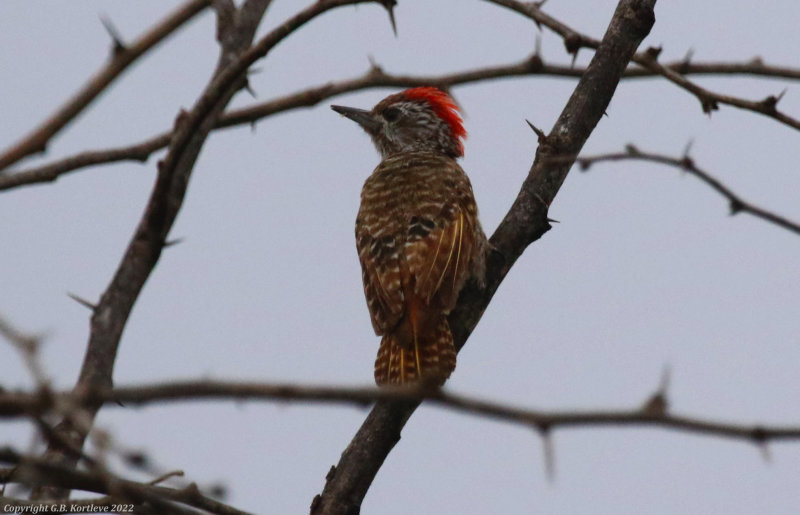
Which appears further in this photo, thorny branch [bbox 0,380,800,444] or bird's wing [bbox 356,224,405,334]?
bird's wing [bbox 356,224,405,334]

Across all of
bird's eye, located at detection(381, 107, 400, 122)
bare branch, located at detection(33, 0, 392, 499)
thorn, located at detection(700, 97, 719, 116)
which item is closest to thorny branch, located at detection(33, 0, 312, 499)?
bare branch, located at detection(33, 0, 392, 499)

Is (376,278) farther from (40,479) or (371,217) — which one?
(40,479)

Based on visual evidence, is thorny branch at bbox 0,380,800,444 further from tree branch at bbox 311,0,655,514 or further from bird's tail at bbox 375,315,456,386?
bird's tail at bbox 375,315,456,386

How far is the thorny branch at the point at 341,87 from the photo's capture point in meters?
4.11

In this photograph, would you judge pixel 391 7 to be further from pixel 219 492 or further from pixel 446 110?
pixel 446 110

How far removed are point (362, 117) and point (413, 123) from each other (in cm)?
54

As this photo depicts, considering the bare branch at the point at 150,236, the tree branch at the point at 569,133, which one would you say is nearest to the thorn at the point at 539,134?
the tree branch at the point at 569,133

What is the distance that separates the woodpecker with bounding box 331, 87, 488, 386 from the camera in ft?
21.5

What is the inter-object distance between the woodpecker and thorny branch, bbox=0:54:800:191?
1.44m

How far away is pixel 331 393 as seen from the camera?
5.93 feet

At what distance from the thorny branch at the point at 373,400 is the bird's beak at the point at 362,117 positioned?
824 cm

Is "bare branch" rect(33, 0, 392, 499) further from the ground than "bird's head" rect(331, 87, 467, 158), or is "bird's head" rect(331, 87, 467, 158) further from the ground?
"bird's head" rect(331, 87, 467, 158)

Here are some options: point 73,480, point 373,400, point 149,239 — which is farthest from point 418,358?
point 373,400

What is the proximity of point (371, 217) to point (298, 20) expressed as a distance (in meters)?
3.69
